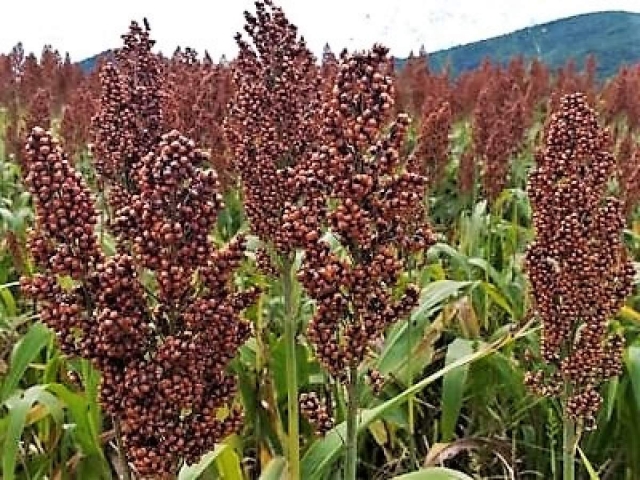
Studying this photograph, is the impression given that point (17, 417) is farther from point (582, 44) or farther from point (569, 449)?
point (582, 44)

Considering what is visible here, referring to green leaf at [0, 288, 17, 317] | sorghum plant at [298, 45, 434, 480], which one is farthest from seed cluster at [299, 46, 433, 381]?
green leaf at [0, 288, 17, 317]

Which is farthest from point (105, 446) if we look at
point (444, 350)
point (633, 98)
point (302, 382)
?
point (633, 98)

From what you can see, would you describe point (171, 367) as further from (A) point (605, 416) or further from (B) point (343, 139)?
(A) point (605, 416)

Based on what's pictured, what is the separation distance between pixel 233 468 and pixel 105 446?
1.37 metres

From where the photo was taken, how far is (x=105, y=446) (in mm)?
4035

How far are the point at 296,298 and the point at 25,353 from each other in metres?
1.06

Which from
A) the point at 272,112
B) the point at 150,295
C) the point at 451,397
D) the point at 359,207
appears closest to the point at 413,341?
the point at 451,397

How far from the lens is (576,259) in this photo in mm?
2992

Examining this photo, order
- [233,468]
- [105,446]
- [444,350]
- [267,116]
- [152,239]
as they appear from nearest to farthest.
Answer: [152,239] → [233,468] → [267,116] → [105,446] → [444,350]

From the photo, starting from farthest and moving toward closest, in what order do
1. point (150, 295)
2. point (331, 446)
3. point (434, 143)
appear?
point (434, 143) → point (331, 446) → point (150, 295)

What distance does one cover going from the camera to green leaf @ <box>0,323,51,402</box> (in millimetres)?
3918

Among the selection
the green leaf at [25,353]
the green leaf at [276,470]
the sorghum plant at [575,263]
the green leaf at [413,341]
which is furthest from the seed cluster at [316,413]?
the green leaf at [25,353]

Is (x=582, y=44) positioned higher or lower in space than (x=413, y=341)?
higher

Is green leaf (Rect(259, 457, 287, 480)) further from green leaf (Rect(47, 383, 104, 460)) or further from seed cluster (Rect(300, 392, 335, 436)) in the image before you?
green leaf (Rect(47, 383, 104, 460))
